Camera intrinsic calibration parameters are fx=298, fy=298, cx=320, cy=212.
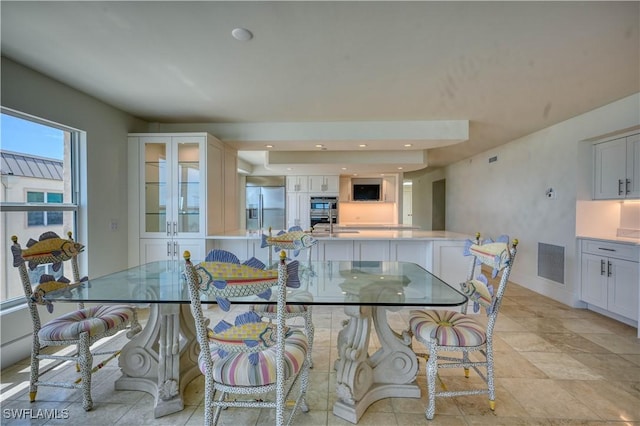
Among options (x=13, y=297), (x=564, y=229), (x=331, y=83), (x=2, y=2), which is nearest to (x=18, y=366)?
(x=13, y=297)

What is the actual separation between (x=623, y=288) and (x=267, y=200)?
6477 millimetres

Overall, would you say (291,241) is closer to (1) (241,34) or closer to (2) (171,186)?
(1) (241,34)

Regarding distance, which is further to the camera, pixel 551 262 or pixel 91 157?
pixel 551 262

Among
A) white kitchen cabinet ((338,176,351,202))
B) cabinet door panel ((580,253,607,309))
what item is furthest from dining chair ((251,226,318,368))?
white kitchen cabinet ((338,176,351,202))

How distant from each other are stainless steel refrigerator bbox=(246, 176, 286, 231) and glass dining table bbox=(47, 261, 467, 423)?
209 inches

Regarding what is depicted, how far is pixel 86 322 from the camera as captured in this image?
181 centimetres

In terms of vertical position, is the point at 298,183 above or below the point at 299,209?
above

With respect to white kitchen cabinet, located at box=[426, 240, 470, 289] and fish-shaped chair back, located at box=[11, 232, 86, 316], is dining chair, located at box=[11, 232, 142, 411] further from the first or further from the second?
white kitchen cabinet, located at box=[426, 240, 470, 289]

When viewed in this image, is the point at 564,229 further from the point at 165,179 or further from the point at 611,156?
the point at 165,179

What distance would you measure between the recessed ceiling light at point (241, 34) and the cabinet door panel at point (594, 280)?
4.12 meters

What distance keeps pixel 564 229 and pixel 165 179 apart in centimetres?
503

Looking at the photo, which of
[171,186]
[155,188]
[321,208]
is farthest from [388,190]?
[155,188]

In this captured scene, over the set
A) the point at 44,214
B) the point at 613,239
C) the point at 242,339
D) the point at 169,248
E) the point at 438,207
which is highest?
the point at 438,207

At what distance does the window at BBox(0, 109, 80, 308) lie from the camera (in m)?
2.29
